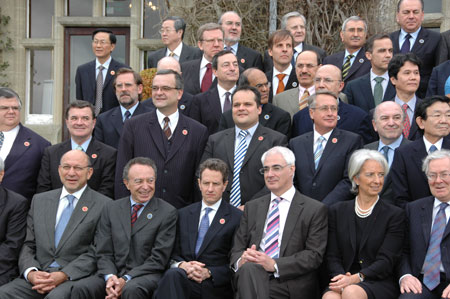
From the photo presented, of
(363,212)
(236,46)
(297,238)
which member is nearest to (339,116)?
(363,212)

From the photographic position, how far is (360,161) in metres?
5.43

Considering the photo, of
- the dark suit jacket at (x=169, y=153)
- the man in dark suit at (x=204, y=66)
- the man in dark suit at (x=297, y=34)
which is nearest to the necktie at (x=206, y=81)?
the man in dark suit at (x=204, y=66)

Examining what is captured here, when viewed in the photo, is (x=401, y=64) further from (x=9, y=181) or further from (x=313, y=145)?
(x=9, y=181)

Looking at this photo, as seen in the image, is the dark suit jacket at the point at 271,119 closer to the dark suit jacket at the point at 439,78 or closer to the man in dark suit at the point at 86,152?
the man in dark suit at the point at 86,152

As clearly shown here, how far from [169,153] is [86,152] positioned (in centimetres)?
82

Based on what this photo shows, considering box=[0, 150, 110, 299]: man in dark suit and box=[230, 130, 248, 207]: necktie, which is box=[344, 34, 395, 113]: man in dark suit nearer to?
box=[230, 130, 248, 207]: necktie

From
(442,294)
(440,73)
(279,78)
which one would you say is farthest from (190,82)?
(442,294)

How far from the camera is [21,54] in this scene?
1080 centimetres

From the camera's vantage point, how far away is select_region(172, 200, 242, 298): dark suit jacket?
5702mm

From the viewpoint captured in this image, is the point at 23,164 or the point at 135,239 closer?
the point at 135,239

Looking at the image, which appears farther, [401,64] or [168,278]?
[401,64]

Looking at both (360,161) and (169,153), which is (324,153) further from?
(169,153)

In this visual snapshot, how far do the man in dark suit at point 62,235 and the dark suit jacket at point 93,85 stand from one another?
183cm

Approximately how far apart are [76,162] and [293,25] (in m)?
3.53
